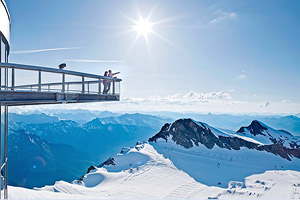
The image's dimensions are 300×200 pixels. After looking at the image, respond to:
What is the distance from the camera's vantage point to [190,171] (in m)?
55.4

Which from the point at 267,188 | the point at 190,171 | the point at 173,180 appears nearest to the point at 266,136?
the point at 267,188

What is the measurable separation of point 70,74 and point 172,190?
38.9 m

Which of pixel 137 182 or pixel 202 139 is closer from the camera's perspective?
pixel 137 182

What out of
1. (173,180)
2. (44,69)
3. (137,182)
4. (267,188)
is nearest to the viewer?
(44,69)

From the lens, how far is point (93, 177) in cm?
4544

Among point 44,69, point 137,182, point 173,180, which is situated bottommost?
point 173,180

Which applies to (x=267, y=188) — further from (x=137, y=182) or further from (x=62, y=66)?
(x=62, y=66)

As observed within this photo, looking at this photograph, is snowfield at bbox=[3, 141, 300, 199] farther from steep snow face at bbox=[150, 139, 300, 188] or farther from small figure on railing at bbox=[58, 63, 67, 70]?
small figure on railing at bbox=[58, 63, 67, 70]

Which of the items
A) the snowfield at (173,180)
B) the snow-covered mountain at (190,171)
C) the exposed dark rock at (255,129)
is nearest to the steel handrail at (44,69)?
the snow-covered mountain at (190,171)

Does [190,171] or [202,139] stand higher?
[202,139]

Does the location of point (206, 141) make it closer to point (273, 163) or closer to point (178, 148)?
point (178, 148)

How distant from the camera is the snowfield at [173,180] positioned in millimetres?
36781

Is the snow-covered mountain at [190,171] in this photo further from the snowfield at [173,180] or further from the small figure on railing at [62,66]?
the small figure on railing at [62,66]

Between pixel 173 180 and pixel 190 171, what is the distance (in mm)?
11113
